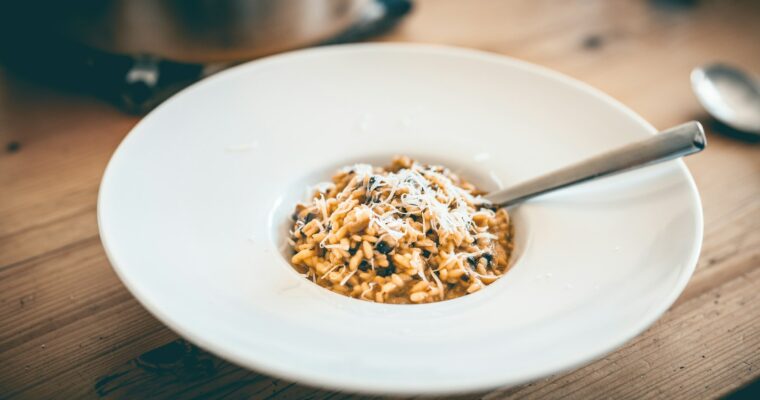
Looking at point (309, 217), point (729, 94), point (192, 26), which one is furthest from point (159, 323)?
point (729, 94)

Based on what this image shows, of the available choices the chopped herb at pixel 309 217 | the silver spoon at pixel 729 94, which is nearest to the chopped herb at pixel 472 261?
the chopped herb at pixel 309 217

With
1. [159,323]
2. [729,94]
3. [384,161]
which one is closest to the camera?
[159,323]

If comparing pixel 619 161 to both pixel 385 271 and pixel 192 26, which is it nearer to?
pixel 385 271

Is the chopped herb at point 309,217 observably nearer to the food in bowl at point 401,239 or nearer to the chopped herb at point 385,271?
the food in bowl at point 401,239

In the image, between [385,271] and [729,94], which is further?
[729,94]

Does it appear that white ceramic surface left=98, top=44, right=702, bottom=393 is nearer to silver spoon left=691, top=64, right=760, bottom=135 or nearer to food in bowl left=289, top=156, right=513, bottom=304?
food in bowl left=289, top=156, right=513, bottom=304
